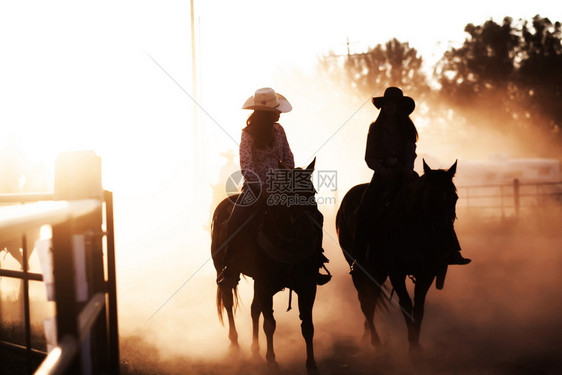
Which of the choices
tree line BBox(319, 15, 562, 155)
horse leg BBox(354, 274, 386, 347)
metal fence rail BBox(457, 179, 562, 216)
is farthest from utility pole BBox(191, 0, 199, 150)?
horse leg BBox(354, 274, 386, 347)

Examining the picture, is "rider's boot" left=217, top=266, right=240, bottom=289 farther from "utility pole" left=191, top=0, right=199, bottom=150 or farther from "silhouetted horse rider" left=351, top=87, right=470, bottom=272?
"utility pole" left=191, top=0, right=199, bottom=150

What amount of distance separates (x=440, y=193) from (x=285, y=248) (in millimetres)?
1601

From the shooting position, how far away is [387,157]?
7309 mm

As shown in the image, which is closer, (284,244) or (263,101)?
(284,244)

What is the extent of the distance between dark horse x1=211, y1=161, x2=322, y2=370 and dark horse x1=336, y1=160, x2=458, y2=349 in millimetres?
896

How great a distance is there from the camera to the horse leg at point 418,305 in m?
6.95

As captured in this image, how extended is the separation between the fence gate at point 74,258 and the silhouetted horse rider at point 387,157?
4.21 m

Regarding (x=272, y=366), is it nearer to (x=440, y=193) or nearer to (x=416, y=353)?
(x=416, y=353)

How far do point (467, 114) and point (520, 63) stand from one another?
607 cm

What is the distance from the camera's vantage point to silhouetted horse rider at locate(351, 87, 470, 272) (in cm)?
719

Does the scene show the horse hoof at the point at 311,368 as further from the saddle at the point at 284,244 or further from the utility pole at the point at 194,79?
the utility pole at the point at 194,79

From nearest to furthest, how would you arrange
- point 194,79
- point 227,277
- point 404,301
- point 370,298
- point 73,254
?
point 73,254 → point 404,301 → point 227,277 → point 370,298 → point 194,79

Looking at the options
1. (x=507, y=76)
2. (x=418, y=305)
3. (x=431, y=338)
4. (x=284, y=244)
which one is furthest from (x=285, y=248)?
(x=507, y=76)

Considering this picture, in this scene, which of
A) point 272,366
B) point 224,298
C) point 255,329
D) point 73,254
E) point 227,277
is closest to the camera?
point 73,254
